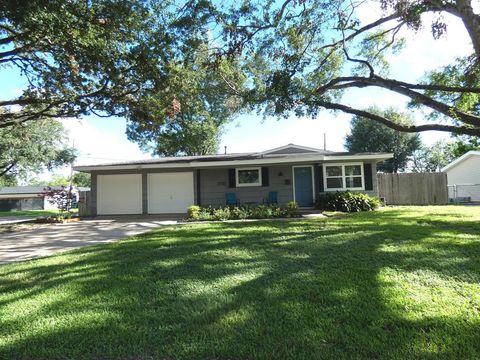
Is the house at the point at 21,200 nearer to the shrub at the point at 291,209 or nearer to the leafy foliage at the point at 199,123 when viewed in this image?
the leafy foliage at the point at 199,123

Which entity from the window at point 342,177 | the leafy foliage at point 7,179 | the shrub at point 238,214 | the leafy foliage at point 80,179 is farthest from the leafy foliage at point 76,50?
the leafy foliage at point 80,179

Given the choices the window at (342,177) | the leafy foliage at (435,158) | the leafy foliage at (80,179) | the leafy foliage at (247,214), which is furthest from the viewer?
the leafy foliage at (80,179)

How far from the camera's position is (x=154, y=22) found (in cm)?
1036

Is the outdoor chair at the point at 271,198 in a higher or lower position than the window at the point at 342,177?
lower

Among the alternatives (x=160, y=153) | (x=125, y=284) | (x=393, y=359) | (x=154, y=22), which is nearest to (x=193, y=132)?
(x=160, y=153)

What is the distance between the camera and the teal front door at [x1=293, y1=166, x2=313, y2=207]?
16.8m

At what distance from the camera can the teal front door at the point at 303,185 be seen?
16828mm

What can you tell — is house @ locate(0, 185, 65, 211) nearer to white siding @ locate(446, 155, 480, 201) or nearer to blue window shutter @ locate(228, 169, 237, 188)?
blue window shutter @ locate(228, 169, 237, 188)

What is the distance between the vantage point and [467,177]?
26438mm

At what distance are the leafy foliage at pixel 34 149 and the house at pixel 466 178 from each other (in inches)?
1163

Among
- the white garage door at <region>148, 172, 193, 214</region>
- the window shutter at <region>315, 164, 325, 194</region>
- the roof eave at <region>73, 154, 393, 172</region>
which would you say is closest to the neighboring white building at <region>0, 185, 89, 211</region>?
the roof eave at <region>73, 154, 393, 172</region>

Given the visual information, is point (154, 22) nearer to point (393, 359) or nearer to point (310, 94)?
point (310, 94)

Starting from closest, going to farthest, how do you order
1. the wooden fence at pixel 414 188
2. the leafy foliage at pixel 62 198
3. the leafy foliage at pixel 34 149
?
the leafy foliage at pixel 62 198 → the wooden fence at pixel 414 188 → the leafy foliage at pixel 34 149

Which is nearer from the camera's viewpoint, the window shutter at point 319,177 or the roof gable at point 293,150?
the window shutter at point 319,177
